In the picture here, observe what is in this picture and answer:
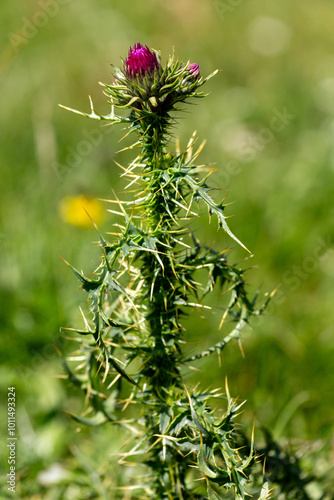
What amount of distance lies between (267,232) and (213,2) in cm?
487

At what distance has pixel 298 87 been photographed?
6082mm

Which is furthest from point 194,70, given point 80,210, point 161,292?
point 80,210

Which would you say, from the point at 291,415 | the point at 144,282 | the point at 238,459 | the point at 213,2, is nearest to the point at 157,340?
the point at 144,282

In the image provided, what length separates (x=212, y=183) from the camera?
424 centimetres

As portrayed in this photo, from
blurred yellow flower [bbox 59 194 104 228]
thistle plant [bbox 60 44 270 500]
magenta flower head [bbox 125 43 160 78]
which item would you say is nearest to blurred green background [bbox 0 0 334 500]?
blurred yellow flower [bbox 59 194 104 228]

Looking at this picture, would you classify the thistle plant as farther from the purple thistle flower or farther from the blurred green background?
the blurred green background

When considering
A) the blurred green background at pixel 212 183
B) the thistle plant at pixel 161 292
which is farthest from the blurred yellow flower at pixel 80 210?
the thistle plant at pixel 161 292

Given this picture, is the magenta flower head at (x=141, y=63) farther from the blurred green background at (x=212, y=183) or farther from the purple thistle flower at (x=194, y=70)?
the blurred green background at (x=212, y=183)

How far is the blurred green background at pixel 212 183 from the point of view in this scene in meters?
2.67

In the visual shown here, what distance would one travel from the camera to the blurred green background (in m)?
2.67

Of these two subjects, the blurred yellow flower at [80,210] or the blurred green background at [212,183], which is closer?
the blurred green background at [212,183]

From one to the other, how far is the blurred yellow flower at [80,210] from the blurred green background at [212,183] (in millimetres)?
19

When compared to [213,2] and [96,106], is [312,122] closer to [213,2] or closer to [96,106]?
[96,106]

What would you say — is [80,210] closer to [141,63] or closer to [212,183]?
[212,183]
